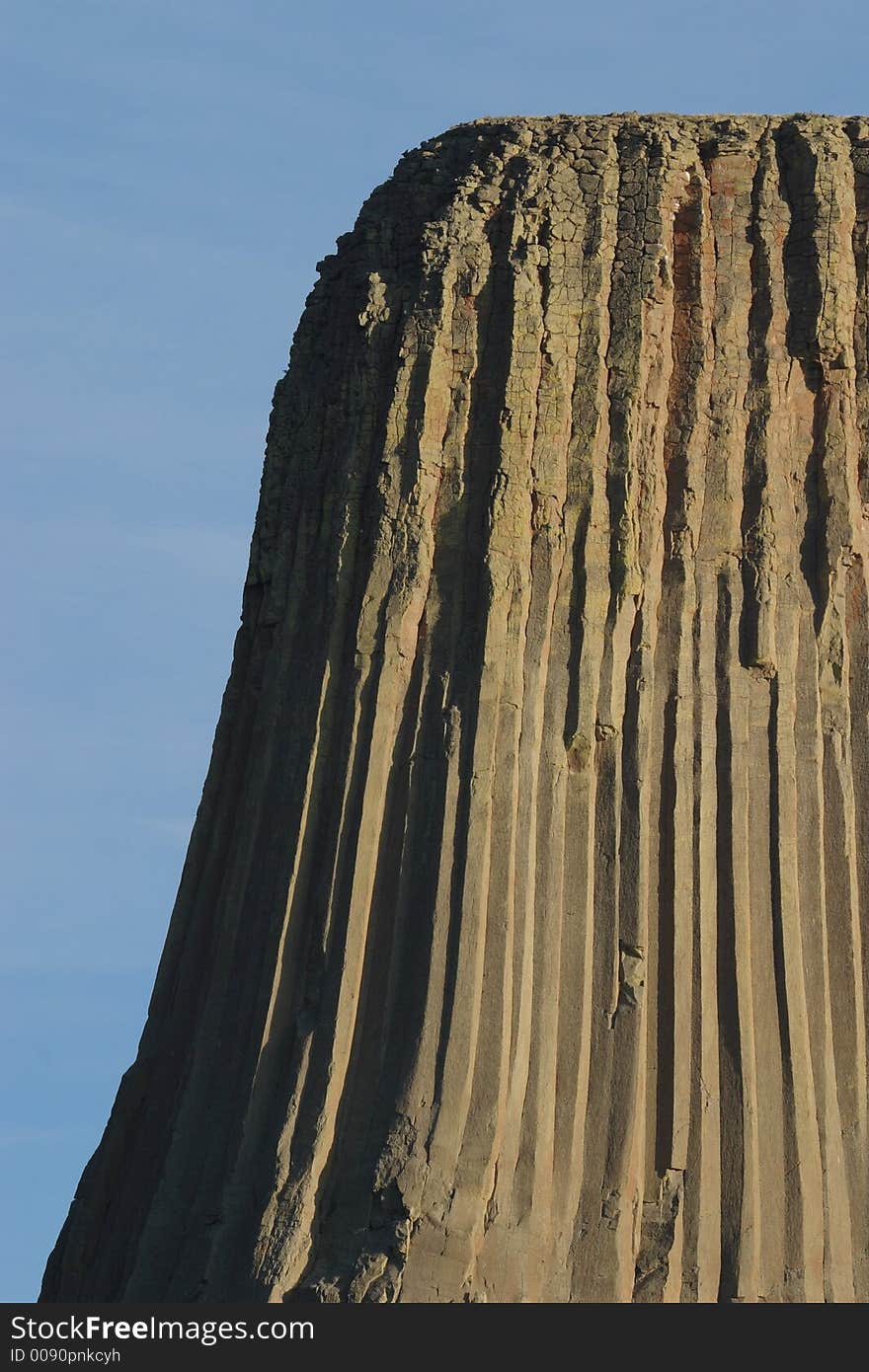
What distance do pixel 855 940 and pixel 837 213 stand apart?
568 centimetres

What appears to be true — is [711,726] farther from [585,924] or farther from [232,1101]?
[232,1101]

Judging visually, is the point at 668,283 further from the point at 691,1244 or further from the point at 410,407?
the point at 691,1244

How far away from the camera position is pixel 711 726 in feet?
63.8

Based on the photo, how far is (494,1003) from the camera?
59.2 feet

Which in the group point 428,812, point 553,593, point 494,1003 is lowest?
point 494,1003

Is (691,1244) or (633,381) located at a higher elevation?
(633,381)

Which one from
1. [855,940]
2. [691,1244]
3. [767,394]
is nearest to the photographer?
[691,1244]

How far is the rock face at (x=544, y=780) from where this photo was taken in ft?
58.6

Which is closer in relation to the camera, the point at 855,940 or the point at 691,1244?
the point at 691,1244

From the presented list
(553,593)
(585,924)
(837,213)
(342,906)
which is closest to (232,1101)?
(342,906)

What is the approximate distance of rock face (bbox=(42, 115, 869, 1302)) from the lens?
1786 centimetres

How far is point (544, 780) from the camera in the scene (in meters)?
19.0

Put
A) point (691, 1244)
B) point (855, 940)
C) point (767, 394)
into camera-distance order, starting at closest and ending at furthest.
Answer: point (691, 1244), point (855, 940), point (767, 394)

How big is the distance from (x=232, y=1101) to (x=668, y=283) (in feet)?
22.7
